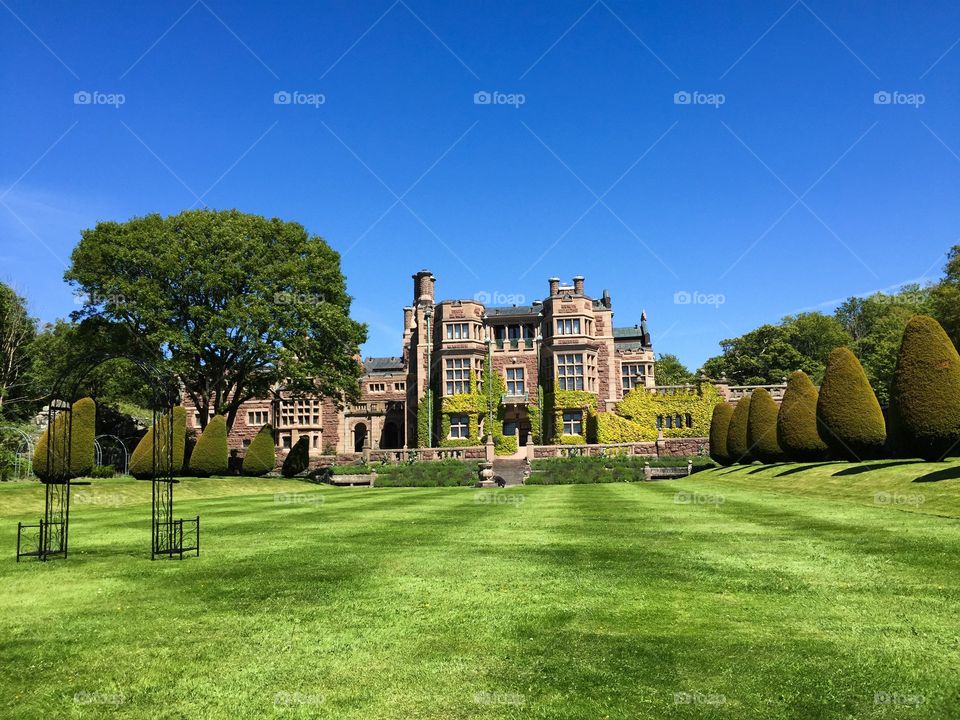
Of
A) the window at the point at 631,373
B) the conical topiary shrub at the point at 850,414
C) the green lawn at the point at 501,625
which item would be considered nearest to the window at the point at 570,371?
the window at the point at 631,373

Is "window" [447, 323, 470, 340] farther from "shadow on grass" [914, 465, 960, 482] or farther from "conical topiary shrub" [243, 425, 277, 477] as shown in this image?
"shadow on grass" [914, 465, 960, 482]

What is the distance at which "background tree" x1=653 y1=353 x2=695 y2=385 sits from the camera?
94.6 metres

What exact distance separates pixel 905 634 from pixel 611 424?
169 ft

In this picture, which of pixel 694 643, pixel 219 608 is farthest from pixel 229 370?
pixel 694 643

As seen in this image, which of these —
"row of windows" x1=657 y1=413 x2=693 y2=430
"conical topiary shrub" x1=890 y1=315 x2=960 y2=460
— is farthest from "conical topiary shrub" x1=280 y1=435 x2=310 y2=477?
"conical topiary shrub" x1=890 y1=315 x2=960 y2=460

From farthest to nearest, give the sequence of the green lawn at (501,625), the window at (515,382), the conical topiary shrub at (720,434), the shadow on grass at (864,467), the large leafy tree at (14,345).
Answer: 1. the window at (515,382)
2. the large leafy tree at (14,345)
3. the conical topiary shrub at (720,434)
4. the shadow on grass at (864,467)
5. the green lawn at (501,625)

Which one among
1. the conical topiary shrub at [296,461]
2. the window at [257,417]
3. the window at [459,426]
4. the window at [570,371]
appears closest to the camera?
the conical topiary shrub at [296,461]

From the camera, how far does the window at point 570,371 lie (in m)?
58.8

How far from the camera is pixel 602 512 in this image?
1834 cm

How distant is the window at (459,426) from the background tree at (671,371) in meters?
42.2

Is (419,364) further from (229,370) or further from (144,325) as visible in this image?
(144,325)

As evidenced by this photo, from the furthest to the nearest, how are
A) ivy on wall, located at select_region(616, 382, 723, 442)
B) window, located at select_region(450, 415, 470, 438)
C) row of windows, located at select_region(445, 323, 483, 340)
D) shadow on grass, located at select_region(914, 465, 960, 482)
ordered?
1. row of windows, located at select_region(445, 323, 483, 340)
2. window, located at select_region(450, 415, 470, 438)
3. ivy on wall, located at select_region(616, 382, 723, 442)
4. shadow on grass, located at select_region(914, 465, 960, 482)

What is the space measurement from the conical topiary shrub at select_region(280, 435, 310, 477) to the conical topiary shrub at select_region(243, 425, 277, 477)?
408 centimetres

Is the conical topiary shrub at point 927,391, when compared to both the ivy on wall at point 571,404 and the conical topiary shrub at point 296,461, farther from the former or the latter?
the conical topiary shrub at point 296,461
